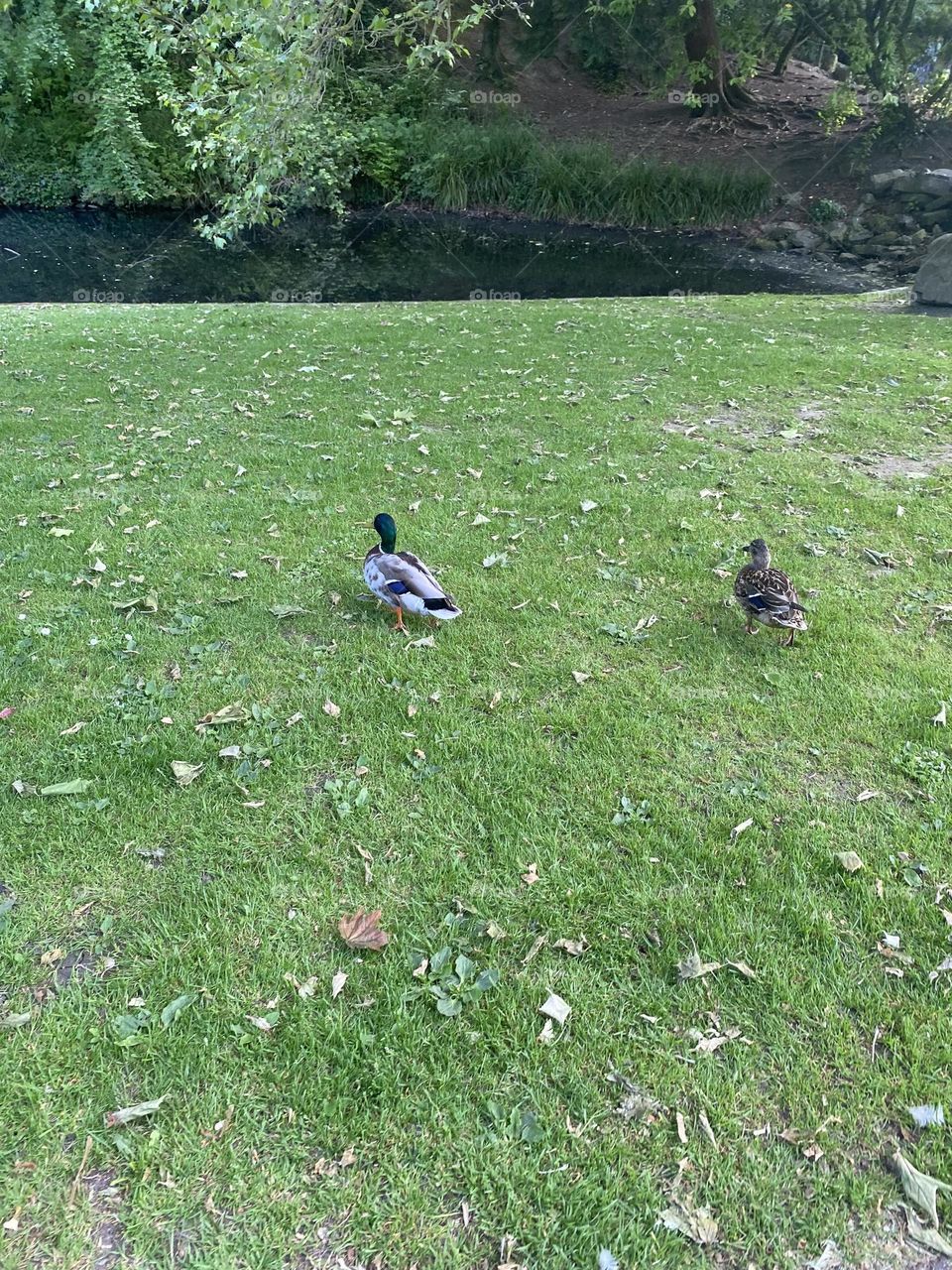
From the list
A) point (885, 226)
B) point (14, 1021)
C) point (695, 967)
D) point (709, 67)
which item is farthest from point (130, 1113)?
point (709, 67)

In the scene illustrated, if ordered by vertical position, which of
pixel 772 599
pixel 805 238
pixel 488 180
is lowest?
pixel 772 599

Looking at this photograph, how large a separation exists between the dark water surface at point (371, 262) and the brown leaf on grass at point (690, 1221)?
16.5 meters

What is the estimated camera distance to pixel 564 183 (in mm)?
22297

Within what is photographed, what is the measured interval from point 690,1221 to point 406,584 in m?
2.92

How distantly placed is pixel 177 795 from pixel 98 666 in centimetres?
114

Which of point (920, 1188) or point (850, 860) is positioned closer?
point (920, 1188)

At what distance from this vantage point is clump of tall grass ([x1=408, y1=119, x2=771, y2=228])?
2175 cm

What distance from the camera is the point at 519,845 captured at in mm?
3078

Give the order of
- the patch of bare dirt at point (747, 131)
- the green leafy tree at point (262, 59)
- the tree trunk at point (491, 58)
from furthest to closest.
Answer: the tree trunk at point (491, 58)
the patch of bare dirt at point (747, 131)
the green leafy tree at point (262, 59)

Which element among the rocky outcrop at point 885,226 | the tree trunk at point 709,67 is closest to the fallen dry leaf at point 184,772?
the rocky outcrop at point 885,226

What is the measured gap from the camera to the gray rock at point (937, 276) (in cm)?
1188

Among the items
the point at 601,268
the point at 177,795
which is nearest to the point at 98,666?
the point at 177,795

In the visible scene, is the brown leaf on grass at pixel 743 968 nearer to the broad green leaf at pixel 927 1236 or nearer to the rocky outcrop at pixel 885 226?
the broad green leaf at pixel 927 1236

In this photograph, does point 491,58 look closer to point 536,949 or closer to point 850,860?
point 850,860
